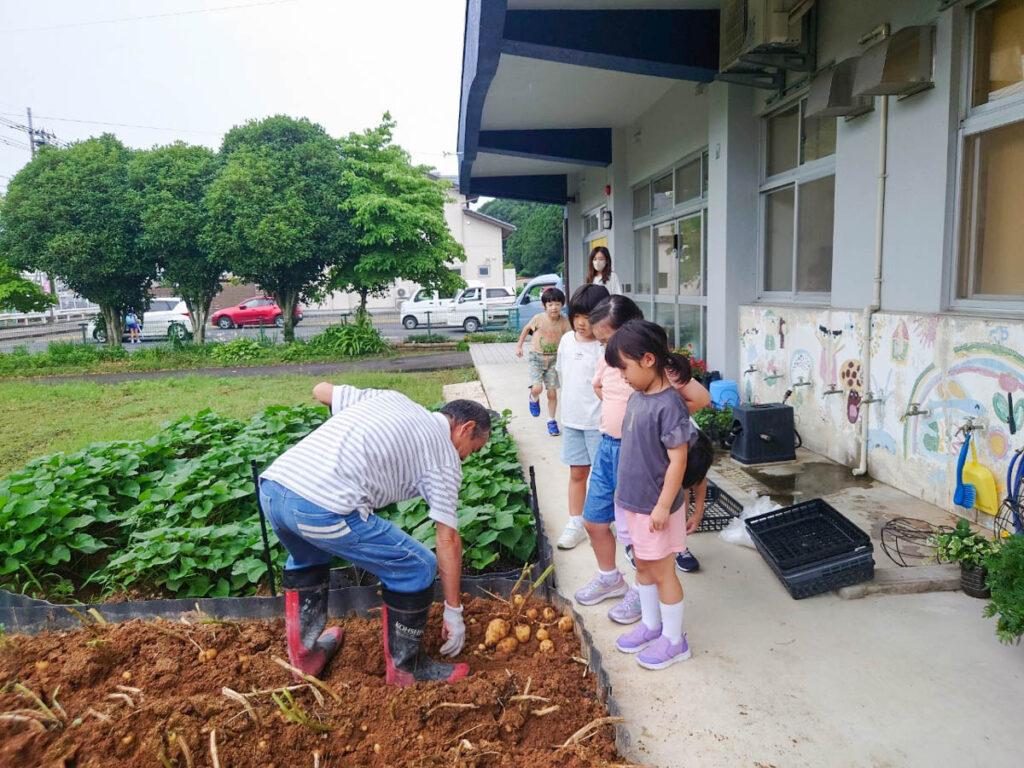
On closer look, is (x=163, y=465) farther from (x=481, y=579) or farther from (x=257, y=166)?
(x=257, y=166)

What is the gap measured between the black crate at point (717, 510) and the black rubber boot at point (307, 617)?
90.6 inches

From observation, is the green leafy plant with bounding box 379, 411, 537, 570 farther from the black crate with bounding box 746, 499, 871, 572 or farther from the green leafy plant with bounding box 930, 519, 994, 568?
the green leafy plant with bounding box 930, 519, 994, 568

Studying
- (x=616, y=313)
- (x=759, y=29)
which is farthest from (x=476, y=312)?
(x=616, y=313)

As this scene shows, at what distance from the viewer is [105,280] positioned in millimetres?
16016

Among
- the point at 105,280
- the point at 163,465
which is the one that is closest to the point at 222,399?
the point at 163,465

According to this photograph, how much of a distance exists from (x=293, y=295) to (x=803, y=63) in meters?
13.6

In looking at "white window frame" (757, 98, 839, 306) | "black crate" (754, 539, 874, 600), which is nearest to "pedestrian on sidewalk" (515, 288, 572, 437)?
"white window frame" (757, 98, 839, 306)

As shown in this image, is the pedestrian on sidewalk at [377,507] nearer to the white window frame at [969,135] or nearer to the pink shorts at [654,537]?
the pink shorts at [654,537]

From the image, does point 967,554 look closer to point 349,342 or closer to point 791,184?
point 791,184

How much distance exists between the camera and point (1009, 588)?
260 cm

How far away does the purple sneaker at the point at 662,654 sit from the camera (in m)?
2.82

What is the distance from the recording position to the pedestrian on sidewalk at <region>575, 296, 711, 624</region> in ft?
10.5

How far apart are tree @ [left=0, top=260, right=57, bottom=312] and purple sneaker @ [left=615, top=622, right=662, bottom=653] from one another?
1874cm

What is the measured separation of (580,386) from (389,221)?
41.7 ft
